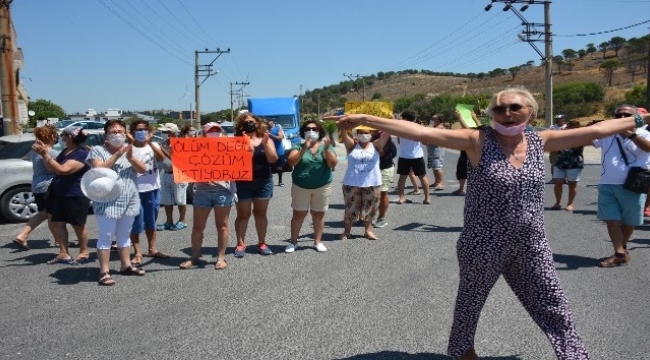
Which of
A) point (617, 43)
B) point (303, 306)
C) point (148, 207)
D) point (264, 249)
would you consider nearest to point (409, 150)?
point (264, 249)

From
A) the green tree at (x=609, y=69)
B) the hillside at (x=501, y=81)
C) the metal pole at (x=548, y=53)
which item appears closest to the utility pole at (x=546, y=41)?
the metal pole at (x=548, y=53)

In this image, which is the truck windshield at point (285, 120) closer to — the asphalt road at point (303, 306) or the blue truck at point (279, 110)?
the blue truck at point (279, 110)

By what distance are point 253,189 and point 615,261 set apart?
14.1ft

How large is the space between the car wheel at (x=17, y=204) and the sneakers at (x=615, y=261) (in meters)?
8.87

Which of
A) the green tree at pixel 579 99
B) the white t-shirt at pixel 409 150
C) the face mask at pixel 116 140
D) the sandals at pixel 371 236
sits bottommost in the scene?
the sandals at pixel 371 236

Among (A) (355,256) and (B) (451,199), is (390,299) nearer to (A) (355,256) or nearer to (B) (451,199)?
(A) (355,256)

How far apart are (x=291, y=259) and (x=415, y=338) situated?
2.97 metres

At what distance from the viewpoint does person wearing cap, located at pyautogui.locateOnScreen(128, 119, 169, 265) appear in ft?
23.1

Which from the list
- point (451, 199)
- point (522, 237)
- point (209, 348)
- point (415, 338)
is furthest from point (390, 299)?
point (451, 199)

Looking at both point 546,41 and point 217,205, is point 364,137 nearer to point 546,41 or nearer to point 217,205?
point 217,205

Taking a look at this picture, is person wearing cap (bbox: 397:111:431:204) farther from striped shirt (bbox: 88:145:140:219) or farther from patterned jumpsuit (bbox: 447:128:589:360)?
patterned jumpsuit (bbox: 447:128:589:360)

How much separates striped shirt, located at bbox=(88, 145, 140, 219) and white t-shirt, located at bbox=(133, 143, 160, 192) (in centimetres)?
52

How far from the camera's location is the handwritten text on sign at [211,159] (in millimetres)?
6836

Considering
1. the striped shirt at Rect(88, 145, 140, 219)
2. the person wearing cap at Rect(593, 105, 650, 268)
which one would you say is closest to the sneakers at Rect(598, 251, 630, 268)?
the person wearing cap at Rect(593, 105, 650, 268)
